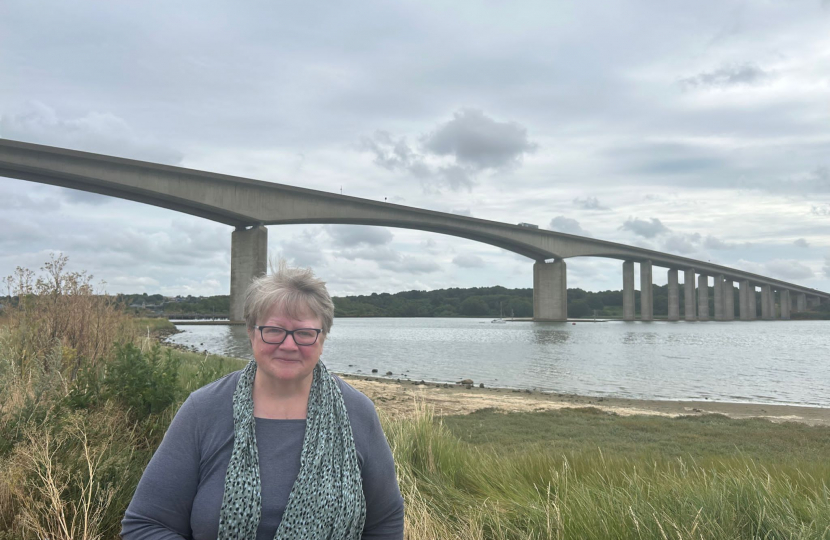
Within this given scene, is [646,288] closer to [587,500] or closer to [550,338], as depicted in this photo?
[550,338]

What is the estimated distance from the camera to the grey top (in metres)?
1.81

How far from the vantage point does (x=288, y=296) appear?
2031 mm

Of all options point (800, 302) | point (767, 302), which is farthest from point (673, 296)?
point (800, 302)

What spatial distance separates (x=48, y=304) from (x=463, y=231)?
5192 cm

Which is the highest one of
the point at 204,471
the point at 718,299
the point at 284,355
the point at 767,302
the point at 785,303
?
the point at 284,355

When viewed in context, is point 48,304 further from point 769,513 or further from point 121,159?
point 121,159

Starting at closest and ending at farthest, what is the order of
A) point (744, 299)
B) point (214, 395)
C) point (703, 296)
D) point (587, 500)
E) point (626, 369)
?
point (214, 395) → point (587, 500) → point (626, 369) → point (703, 296) → point (744, 299)

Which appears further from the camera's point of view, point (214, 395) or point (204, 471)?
point (214, 395)

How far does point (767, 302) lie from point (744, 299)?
12.0 metres

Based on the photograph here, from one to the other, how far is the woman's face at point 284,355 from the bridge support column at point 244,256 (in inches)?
1747

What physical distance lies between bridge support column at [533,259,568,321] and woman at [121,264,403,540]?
67.8m

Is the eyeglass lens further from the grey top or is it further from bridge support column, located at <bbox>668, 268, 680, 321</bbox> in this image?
bridge support column, located at <bbox>668, 268, 680, 321</bbox>

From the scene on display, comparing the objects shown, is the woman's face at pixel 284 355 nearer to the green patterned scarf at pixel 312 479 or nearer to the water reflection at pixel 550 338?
the green patterned scarf at pixel 312 479

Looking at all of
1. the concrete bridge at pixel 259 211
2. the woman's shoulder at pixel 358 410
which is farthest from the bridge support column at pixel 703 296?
the woman's shoulder at pixel 358 410
